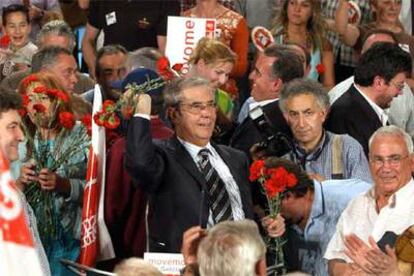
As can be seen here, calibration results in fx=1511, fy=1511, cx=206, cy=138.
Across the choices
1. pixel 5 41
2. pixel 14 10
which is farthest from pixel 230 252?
pixel 14 10

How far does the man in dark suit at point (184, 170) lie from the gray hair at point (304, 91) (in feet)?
3.24

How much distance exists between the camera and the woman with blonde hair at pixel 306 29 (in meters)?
11.6

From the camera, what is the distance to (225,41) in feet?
37.7

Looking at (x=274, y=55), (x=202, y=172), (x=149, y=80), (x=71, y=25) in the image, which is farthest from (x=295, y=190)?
(x=71, y=25)

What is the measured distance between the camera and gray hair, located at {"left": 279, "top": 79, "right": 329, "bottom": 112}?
8.97 meters

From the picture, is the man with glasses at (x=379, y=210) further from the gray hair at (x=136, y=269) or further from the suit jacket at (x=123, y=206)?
the gray hair at (x=136, y=269)

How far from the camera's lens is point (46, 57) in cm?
1010

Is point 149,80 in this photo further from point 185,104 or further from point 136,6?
point 136,6

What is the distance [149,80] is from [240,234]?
106 inches

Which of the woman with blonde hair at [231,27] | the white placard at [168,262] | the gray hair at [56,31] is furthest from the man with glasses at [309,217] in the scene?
the gray hair at [56,31]

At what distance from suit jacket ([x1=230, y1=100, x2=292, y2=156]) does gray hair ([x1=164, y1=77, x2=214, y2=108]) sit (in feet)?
3.50

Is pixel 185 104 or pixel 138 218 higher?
pixel 185 104

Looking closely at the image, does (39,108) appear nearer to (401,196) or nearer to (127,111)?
(127,111)

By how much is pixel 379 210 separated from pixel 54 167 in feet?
6.00
